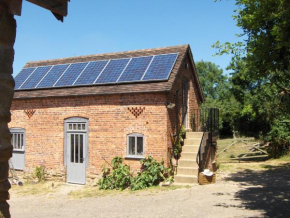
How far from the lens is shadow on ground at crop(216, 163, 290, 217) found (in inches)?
336

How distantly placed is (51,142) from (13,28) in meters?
11.8

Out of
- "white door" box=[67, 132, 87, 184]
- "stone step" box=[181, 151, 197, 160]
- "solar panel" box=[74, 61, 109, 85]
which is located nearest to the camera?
"stone step" box=[181, 151, 197, 160]

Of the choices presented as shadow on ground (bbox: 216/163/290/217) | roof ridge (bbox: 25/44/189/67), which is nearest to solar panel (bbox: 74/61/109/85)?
roof ridge (bbox: 25/44/189/67)

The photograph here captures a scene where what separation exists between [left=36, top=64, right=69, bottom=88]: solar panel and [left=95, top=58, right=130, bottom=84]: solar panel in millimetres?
2721

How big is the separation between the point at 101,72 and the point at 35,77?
164 inches

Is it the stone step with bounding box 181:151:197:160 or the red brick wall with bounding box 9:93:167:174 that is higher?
the red brick wall with bounding box 9:93:167:174

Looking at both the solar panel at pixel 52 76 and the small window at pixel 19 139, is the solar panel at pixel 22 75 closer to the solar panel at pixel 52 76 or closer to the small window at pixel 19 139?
the solar panel at pixel 52 76

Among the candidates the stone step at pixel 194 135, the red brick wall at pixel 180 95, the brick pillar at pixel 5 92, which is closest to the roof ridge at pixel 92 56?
the red brick wall at pixel 180 95

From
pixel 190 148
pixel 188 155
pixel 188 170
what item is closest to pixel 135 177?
pixel 188 170

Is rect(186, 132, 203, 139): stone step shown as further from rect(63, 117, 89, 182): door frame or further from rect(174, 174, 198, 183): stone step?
rect(63, 117, 89, 182): door frame

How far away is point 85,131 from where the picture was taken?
13805 millimetres

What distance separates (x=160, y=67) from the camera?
13.5 metres

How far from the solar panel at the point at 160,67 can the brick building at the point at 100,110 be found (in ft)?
0.06

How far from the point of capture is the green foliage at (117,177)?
12.3 metres
